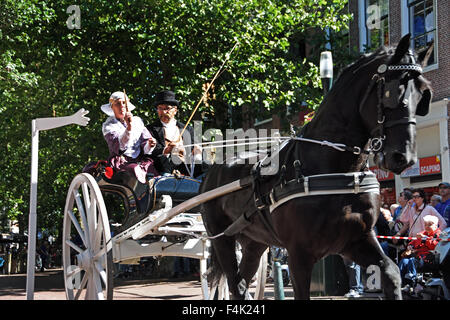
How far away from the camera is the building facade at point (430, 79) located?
16.7 meters

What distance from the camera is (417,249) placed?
848 centimetres

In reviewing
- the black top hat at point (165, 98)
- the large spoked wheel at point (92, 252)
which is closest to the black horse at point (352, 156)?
the large spoked wheel at point (92, 252)

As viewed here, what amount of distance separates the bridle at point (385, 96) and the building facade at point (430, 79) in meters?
12.0

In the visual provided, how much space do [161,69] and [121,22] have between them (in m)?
1.44

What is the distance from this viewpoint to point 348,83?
14.8ft

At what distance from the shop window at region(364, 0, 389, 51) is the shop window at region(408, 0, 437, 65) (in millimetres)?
1310

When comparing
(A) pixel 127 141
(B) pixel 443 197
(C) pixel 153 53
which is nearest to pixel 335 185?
(A) pixel 127 141

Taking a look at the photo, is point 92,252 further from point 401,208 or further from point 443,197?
point 401,208

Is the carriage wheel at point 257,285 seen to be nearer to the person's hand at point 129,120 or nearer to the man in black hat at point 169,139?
the man in black hat at point 169,139

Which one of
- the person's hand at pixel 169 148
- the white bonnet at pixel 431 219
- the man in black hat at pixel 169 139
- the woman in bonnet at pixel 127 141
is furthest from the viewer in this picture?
the white bonnet at pixel 431 219

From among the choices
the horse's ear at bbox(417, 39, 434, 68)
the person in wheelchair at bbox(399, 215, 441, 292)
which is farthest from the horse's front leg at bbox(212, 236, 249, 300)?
the person in wheelchair at bbox(399, 215, 441, 292)
